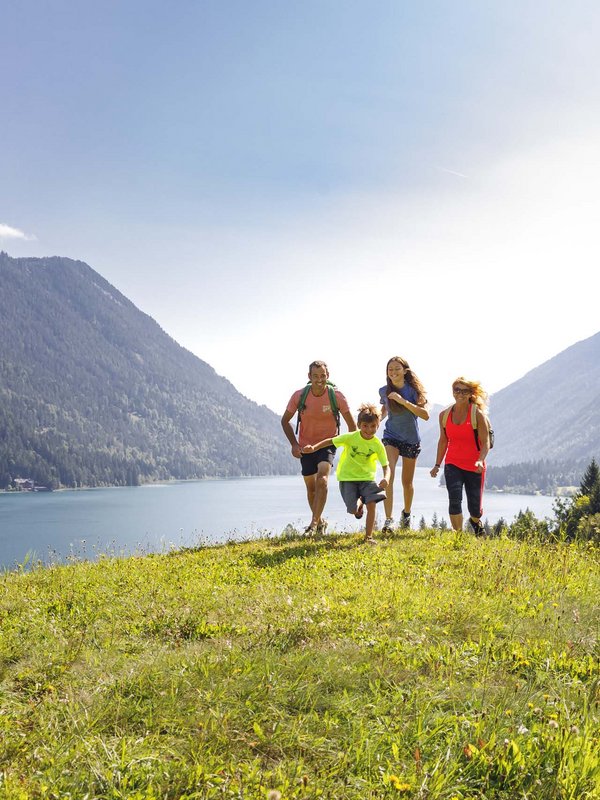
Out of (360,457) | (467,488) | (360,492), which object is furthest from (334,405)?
(467,488)

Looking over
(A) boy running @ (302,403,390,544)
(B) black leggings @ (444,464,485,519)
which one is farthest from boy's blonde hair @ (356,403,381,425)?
(B) black leggings @ (444,464,485,519)

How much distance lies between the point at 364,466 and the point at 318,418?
1656mm

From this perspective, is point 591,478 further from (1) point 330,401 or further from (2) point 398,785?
(2) point 398,785

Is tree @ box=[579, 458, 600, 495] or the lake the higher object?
tree @ box=[579, 458, 600, 495]

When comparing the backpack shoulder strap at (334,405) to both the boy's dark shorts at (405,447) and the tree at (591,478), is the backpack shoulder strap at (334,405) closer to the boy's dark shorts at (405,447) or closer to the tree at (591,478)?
the boy's dark shorts at (405,447)

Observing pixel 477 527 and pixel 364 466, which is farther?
pixel 477 527

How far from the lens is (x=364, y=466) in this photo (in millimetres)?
10047

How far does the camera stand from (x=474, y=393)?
10.4 metres

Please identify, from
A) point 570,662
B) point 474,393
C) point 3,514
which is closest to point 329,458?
point 474,393

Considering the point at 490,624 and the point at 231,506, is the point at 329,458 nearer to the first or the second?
the point at 490,624

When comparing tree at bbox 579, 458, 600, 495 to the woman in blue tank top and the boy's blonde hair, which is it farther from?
the boy's blonde hair

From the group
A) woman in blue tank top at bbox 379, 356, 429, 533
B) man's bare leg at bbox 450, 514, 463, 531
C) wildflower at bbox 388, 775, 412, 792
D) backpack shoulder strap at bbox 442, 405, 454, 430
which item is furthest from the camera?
woman in blue tank top at bbox 379, 356, 429, 533

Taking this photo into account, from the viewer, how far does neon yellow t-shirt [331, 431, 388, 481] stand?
998 cm

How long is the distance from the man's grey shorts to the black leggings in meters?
1.40
